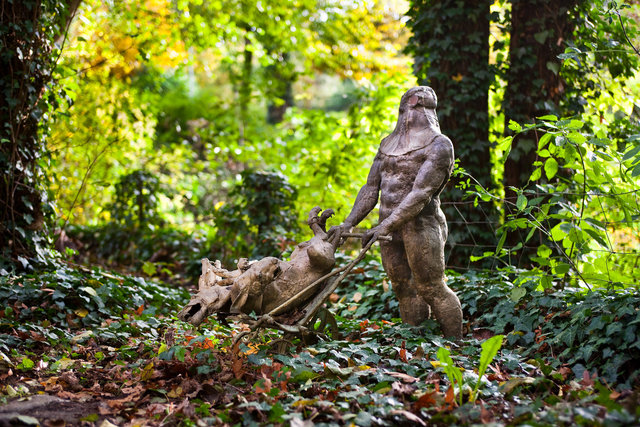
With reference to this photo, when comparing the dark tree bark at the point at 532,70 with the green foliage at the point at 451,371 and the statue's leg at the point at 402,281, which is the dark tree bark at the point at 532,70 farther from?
the green foliage at the point at 451,371

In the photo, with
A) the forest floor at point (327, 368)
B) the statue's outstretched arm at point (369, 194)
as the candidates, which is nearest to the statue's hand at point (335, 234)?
the statue's outstretched arm at point (369, 194)

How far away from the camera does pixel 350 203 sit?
986 cm

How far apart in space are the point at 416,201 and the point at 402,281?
884 millimetres

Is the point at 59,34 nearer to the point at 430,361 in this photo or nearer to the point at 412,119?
the point at 412,119

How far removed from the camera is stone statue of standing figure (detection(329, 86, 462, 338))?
4.30 metres

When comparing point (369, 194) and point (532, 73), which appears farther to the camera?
point (532, 73)

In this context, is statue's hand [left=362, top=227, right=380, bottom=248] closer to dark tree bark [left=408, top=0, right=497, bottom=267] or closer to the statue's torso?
the statue's torso

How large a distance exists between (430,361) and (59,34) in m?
6.22

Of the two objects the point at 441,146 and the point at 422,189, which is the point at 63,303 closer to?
the point at 422,189

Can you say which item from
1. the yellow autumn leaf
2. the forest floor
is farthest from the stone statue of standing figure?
the yellow autumn leaf

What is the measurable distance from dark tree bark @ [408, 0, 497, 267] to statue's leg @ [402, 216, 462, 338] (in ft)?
8.43

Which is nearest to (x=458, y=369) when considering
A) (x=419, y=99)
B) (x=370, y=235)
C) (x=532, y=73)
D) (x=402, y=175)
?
(x=370, y=235)

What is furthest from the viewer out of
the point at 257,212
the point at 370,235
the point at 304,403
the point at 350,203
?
the point at 350,203

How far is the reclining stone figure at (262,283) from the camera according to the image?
12.8 ft
